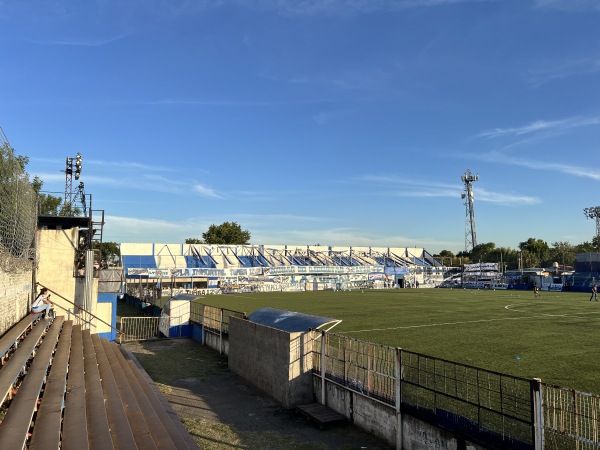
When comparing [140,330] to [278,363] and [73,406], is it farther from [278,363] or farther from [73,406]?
[73,406]

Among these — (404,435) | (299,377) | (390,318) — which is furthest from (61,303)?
(404,435)

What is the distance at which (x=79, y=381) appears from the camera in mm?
8766

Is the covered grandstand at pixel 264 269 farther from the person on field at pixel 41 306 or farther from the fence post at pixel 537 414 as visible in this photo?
the fence post at pixel 537 414

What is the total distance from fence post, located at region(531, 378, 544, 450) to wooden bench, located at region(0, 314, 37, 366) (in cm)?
873

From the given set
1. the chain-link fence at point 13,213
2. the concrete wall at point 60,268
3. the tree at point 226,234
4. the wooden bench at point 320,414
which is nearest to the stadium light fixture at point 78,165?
the concrete wall at point 60,268

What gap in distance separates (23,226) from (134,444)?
11984mm

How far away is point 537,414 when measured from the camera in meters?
6.02

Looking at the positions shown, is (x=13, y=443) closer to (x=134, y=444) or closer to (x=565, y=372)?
(x=134, y=444)

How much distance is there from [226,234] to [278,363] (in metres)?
95.4

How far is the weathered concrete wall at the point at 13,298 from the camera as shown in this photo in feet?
34.9

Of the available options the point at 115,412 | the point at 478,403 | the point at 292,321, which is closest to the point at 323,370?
the point at 292,321

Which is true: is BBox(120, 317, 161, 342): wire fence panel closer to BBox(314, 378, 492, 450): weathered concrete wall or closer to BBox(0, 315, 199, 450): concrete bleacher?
BBox(0, 315, 199, 450): concrete bleacher

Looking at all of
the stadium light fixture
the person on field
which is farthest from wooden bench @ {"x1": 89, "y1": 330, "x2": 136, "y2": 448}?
the stadium light fixture

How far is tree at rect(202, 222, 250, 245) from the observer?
343 feet
